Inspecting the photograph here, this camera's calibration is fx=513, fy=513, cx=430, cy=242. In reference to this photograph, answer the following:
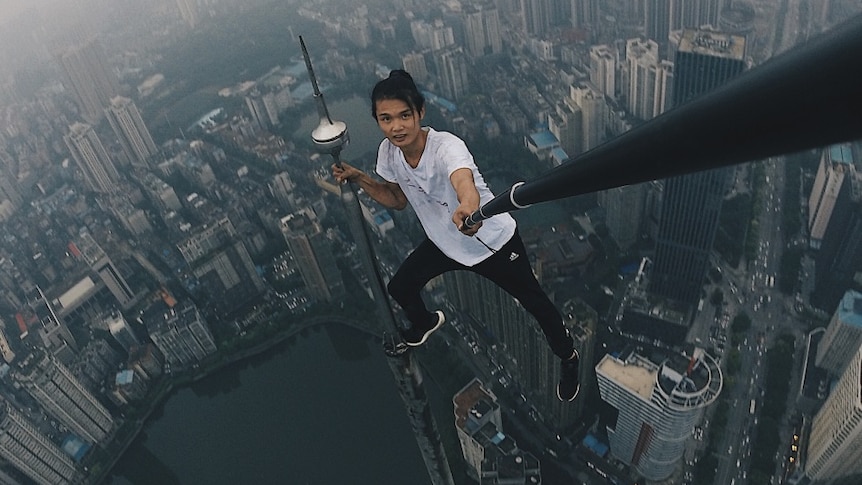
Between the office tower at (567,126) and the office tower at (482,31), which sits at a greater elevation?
the office tower at (482,31)

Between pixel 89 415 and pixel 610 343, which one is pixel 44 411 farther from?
pixel 610 343

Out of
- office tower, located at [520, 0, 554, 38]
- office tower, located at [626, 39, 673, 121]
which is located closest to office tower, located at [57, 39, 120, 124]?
office tower, located at [520, 0, 554, 38]

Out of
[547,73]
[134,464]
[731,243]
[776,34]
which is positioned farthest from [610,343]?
[776,34]

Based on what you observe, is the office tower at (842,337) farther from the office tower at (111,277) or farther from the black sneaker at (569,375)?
the office tower at (111,277)

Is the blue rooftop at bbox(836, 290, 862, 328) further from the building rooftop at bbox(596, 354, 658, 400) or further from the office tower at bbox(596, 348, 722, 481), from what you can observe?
the building rooftop at bbox(596, 354, 658, 400)

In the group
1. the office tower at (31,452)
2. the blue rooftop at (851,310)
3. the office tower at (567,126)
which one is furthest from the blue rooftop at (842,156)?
the office tower at (31,452)

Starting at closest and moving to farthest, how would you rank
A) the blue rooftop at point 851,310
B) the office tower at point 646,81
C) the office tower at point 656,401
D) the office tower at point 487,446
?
the office tower at point 656,401
the office tower at point 487,446
the blue rooftop at point 851,310
the office tower at point 646,81

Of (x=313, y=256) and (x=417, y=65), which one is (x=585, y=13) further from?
(x=313, y=256)
